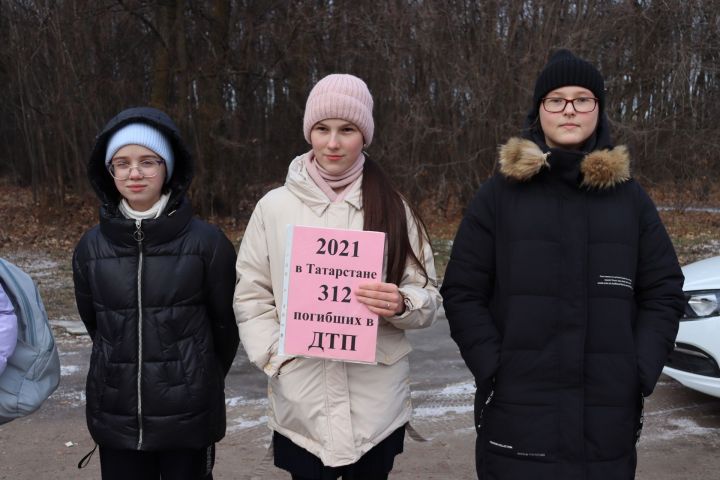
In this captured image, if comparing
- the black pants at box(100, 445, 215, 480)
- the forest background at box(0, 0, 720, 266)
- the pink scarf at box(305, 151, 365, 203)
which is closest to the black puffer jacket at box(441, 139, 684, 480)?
the pink scarf at box(305, 151, 365, 203)

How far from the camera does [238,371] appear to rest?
5.89 metres

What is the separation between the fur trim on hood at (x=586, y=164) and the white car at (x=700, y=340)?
2665 mm

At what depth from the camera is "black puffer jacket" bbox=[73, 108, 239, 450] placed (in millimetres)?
2713

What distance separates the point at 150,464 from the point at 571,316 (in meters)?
1.76

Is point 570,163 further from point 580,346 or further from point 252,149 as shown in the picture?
point 252,149

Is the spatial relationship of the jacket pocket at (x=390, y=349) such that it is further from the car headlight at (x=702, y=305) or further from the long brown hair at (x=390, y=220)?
the car headlight at (x=702, y=305)

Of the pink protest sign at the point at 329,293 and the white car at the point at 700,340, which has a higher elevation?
the pink protest sign at the point at 329,293

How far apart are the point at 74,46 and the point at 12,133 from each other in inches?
401

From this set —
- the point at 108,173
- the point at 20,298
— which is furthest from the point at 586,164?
the point at 20,298

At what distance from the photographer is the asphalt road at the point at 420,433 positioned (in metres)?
4.11

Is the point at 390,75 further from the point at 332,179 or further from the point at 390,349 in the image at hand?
the point at 390,349

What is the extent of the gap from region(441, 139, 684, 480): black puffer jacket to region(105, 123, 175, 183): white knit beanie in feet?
4.38

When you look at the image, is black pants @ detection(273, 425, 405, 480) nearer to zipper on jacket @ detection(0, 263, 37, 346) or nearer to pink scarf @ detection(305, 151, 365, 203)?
pink scarf @ detection(305, 151, 365, 203)

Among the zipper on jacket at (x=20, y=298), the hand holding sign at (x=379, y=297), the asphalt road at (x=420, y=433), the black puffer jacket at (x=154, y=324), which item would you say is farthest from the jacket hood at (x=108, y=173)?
the asphalt road at (x=420, y=433)
